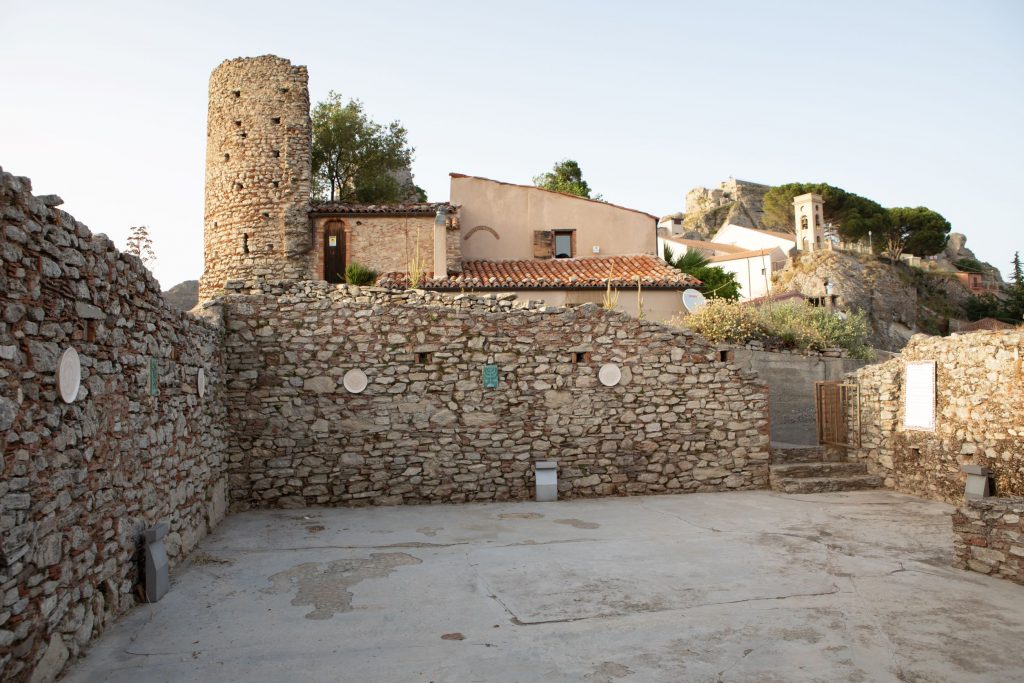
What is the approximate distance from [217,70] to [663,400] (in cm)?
1862

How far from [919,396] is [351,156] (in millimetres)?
20249

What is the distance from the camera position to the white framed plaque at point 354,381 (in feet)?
33.3

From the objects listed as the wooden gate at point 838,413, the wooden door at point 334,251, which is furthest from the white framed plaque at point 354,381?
the wooden door at point 334,251

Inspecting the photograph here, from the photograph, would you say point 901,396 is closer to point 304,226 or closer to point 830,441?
point 830,441

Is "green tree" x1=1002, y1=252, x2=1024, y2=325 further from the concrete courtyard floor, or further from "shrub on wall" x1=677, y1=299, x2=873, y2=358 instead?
the concrete courtyard floor

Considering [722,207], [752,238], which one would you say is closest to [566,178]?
[752,238]

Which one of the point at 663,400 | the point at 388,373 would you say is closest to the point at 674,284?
the point at 663,400

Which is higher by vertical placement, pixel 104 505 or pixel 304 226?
pixel 304 226

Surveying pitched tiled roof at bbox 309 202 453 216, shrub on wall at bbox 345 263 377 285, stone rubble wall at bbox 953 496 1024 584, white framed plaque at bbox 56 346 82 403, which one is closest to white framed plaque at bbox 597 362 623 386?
stone rubble wall at bbox 953 496 1024 584

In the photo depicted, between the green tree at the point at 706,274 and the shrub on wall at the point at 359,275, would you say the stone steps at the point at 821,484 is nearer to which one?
the shrub on wall at the point at 359,275

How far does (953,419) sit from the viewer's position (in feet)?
32.3

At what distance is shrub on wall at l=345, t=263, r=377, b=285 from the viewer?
18.5 meters

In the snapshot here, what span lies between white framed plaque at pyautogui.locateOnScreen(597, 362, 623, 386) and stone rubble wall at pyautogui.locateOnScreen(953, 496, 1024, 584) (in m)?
4.97

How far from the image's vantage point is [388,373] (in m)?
10.3
